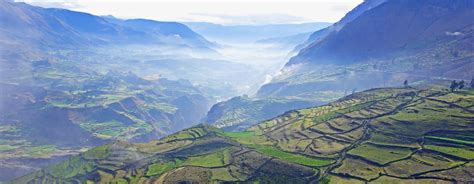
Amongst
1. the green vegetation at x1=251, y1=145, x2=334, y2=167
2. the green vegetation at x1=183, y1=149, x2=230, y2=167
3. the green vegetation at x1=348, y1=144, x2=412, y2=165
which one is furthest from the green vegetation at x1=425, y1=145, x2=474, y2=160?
the green vegetation at x1=183, y1=149, x2=230, y2=167

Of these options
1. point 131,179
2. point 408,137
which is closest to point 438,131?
point 408,137

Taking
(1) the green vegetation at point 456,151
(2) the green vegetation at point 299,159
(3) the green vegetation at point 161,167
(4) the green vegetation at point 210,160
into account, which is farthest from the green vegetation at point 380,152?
(3) the green vegetation at point 161,167

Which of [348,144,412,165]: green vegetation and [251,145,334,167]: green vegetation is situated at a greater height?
[348,144,412,165]: green vegetation

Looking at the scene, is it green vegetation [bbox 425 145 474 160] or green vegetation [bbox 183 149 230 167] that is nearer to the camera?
green vegetation [bbox 425 145 474 160]

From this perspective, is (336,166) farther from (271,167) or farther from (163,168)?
(163,168)

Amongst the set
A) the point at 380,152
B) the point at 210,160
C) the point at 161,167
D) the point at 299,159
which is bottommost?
the point at 161,167

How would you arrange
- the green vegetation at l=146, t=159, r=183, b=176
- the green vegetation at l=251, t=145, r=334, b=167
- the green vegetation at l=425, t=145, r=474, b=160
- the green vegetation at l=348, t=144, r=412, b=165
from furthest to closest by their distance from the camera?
the green vegetation at l=146, t=159, r=183, b=176 < the green vegetation at l=251, t=145, r=334, b=167 < the green vegetation at l=348, t=144, r=412, b=165 < the green vegetation at l=425, t=145, r=474, b=160

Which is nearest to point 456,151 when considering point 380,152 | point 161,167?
point 380,152

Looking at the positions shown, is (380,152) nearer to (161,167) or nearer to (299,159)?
(299,159)

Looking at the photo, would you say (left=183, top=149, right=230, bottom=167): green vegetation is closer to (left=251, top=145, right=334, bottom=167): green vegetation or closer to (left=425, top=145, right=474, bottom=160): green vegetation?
(left=251, top=145, right=334, bottom=167): green vegetation

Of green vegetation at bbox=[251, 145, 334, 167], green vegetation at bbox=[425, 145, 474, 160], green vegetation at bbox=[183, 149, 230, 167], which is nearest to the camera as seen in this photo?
green vegetation at bbox=[425, 145, 474, 160]

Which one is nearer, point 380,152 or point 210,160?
point 380,152
